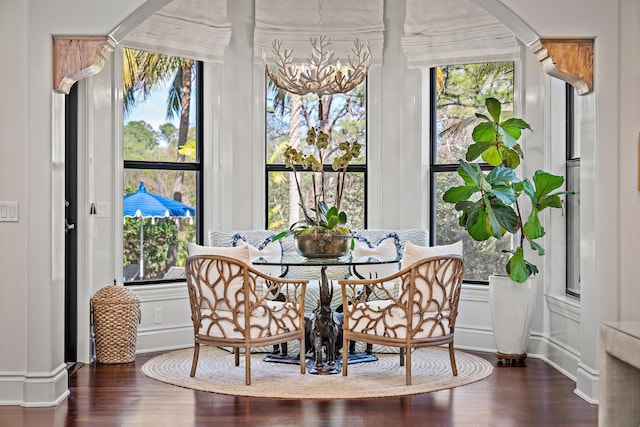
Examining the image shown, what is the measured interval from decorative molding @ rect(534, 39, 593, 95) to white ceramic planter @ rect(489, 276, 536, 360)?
182cm

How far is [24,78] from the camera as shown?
4789 millimetres

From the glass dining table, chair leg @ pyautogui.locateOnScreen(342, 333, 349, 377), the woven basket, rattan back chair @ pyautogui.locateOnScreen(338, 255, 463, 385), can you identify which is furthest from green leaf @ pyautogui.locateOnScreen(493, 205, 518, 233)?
the woven basket

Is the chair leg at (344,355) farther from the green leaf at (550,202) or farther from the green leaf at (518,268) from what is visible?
the green leaf at (550,202)

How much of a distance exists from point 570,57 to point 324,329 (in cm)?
247

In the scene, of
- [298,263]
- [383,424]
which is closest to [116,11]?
[298,263]

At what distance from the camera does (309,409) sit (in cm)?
473

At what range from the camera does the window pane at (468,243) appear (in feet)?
23.0

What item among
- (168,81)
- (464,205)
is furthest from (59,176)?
(464,205)

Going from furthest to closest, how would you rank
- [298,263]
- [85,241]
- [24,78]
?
[85,241], [298,263], [24,78]

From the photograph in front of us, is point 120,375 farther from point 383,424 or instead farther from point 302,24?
point 302,24

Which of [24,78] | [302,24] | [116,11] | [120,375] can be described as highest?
[302,24]

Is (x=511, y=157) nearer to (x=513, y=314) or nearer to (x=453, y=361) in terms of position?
(x=513, y=314)

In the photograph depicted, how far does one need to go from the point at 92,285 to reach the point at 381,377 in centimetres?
236

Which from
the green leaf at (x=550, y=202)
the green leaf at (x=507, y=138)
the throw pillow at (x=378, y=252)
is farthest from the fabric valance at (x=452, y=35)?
the throw pillow at (x=378, y=252)
